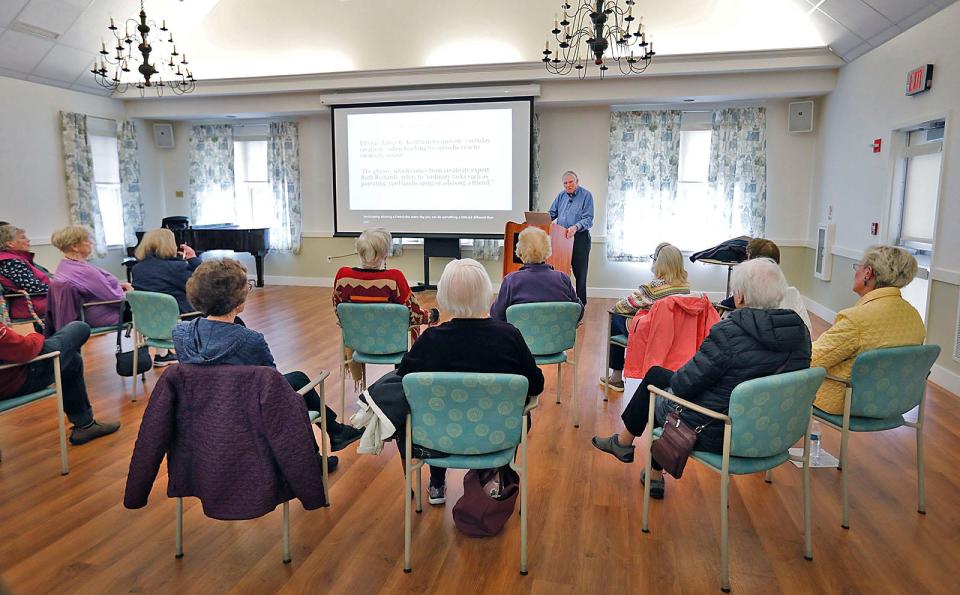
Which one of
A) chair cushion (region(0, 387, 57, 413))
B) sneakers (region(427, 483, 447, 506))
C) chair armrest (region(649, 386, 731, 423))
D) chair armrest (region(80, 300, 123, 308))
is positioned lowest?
sneakers (region(427, 483, 447, 506))

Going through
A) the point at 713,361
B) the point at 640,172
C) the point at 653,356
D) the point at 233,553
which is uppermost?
the point at 640,172

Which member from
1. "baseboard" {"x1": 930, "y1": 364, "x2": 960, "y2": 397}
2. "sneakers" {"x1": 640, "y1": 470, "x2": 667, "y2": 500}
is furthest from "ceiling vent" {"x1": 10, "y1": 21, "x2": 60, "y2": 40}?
"baseboard" {"x1": 930, "y1": 364, "x2": 960, "y2": 397}

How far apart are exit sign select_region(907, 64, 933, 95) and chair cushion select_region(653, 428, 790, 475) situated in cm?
407

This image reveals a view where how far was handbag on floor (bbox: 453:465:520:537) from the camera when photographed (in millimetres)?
2385

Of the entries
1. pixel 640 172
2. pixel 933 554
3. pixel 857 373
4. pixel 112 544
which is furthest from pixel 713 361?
pixel 640 172

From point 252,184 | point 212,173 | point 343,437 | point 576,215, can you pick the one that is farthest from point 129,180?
point 343,437

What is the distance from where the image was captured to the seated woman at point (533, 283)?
3559 millimetres

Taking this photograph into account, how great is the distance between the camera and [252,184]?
922 centimetres

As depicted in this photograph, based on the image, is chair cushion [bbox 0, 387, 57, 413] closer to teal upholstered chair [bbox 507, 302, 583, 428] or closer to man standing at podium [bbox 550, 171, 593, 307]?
teal upholstered chair [bbox 507, 302, 583, 428]

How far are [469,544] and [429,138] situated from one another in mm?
6482

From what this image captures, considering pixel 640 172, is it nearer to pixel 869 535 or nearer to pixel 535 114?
pixel 535 114

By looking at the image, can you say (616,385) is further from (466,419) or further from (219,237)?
(219,237)

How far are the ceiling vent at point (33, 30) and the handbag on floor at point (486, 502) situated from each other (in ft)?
24.8

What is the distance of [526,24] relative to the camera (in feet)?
24.4
